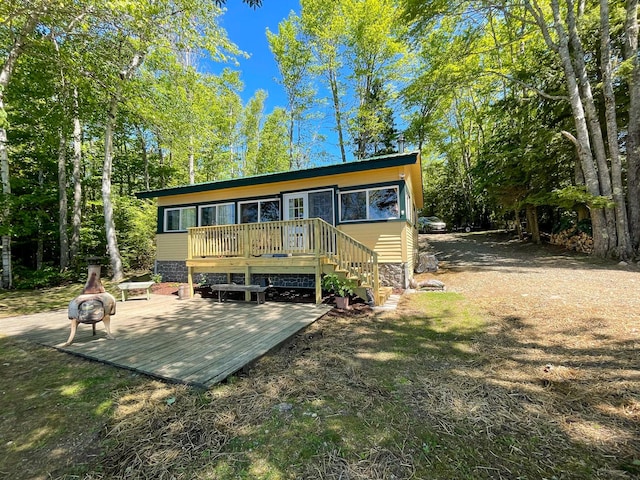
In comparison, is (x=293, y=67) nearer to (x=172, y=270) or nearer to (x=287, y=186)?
(x=287, y=186)

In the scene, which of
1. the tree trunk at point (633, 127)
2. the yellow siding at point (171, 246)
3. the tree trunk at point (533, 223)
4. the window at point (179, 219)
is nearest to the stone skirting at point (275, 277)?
the yellow siding at point (171, 246)

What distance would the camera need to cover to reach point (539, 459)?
1.89 metres

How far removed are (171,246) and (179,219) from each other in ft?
3.73

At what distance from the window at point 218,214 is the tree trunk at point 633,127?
1382cm

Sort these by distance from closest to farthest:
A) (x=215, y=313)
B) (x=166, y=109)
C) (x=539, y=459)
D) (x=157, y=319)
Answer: (x=539, y=459)
(x=157, y=319)
(x=215, y=313)
(x=166, y=109)

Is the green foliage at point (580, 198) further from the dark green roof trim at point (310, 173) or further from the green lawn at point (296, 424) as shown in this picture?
the green lawn at point (296, 424)

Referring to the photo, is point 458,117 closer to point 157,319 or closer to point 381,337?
point 381,337

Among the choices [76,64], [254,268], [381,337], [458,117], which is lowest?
[381,337]

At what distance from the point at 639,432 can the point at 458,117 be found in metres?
25.2

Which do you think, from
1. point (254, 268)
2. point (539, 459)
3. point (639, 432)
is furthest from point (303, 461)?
point (254, 268)

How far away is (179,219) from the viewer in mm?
11203

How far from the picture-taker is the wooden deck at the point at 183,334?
11.3 ft

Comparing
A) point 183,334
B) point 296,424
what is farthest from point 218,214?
point 296,424

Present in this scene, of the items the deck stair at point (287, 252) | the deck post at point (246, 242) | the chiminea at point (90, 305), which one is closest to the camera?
the chiminea at point (90, 305)
